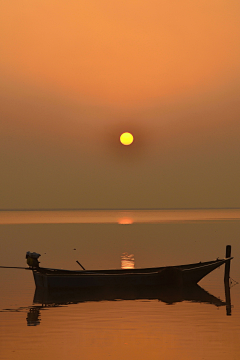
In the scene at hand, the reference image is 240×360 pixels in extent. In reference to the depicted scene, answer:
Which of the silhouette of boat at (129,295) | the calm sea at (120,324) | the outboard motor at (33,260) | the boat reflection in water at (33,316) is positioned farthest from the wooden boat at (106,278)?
the boat reflection in water at (33,316)

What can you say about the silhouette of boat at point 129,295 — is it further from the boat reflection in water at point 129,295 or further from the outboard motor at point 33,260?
the outboard motor at point 33,260

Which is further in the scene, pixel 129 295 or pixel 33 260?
pixel 33 260

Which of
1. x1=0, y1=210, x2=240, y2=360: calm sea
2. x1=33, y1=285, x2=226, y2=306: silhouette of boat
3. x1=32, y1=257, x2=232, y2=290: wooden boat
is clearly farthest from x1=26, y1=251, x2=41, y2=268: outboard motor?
x1=0, y1=210, x2=240, y2=360: calm sea

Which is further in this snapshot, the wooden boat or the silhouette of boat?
the wooden boat

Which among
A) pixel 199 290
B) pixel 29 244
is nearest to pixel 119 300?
pixel 199 290

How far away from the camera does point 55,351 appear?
744 inches

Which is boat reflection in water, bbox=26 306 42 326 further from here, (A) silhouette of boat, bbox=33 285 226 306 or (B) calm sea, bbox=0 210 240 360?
(A) silhouette of boat, bbox=33 285 226 306

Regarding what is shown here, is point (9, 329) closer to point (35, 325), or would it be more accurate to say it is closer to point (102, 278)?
point (35, 325)

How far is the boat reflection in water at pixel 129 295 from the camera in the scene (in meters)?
29.1

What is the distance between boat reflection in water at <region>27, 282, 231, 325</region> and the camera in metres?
29.1

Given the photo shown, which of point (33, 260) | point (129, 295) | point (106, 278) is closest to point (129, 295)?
point (129, 295)

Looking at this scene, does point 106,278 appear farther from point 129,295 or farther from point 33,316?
point 33,316

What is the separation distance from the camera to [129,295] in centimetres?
3109

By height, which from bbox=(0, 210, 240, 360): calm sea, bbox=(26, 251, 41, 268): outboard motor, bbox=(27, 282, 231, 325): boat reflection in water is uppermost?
bbox=(26, 251, 41, 268): outboard motor
